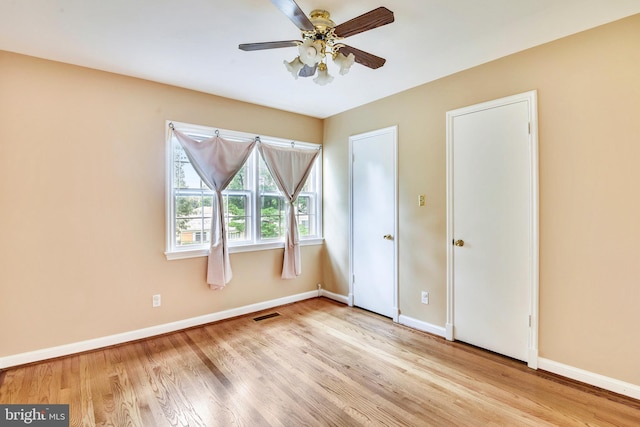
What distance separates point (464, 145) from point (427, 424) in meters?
2.26

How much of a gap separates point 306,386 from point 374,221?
2022 mm

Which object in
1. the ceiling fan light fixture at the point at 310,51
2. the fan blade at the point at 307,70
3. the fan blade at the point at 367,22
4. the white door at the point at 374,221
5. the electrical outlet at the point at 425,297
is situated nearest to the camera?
the fan blade at the point at 367,22

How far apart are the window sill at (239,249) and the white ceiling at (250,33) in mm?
1750

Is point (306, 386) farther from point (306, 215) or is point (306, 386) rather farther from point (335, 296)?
point (306, 215)

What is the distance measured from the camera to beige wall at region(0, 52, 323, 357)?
8.11 feet

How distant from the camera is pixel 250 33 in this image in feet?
7.30

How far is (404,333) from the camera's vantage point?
10.3 feet

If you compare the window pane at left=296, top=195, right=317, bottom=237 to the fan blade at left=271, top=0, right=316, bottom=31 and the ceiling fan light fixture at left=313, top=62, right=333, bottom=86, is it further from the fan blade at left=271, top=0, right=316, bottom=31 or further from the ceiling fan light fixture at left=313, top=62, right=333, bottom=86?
the fan blade at left=271, top=0, right=316, bottom=31

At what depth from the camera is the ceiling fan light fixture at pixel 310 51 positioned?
1850mm

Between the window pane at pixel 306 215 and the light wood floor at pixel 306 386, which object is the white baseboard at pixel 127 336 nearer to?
the light wood floor at pixel 306 386

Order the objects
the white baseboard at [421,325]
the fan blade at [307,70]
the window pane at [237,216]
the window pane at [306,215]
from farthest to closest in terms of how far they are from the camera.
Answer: the window pane at [306,215], the window pane at [237,216], the white baseboard at [421,325], the fan blade at [307,70]

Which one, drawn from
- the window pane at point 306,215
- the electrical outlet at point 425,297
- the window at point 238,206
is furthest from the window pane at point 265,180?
the electrical outlet at point 425,297

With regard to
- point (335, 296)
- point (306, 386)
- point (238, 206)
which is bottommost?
point (306, 386)

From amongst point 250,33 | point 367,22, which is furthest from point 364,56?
point 250,33
